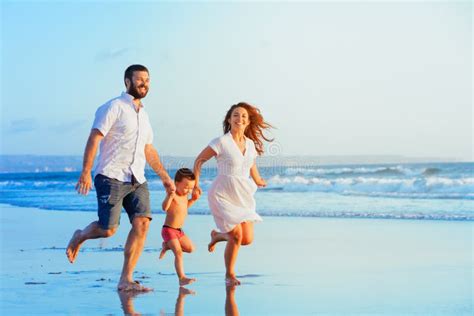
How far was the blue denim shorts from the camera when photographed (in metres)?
6.85

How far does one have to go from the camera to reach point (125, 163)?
22.6 feet

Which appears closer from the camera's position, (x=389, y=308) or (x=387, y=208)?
Answer: (x=389, y=308)

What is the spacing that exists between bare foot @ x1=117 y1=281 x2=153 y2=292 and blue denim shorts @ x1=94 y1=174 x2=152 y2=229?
499mm

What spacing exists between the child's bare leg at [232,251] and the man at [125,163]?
85 cm

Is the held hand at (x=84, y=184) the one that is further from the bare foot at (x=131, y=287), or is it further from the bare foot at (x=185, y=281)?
the bare foot at (x=185, y=281)

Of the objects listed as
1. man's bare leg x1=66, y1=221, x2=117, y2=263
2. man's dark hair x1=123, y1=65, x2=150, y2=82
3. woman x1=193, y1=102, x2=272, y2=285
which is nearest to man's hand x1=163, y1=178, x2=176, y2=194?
woman x1=193, y1=102, x2=272, y2=285

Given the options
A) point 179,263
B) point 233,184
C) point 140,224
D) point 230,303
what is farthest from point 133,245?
point 233,184

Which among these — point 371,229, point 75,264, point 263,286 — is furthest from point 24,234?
point 263,286

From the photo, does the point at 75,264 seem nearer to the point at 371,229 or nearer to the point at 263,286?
the point at 263,286

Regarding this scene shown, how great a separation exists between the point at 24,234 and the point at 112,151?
576cm

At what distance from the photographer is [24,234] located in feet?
39.7

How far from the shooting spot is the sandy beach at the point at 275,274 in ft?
20.6

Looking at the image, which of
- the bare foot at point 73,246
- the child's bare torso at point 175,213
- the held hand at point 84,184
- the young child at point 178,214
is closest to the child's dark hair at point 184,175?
the young child at point 178,214

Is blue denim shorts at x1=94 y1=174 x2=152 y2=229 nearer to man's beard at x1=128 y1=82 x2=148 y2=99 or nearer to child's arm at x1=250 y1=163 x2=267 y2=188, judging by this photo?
man's beard at x1=128 y1=82 x2=148 y2=99
